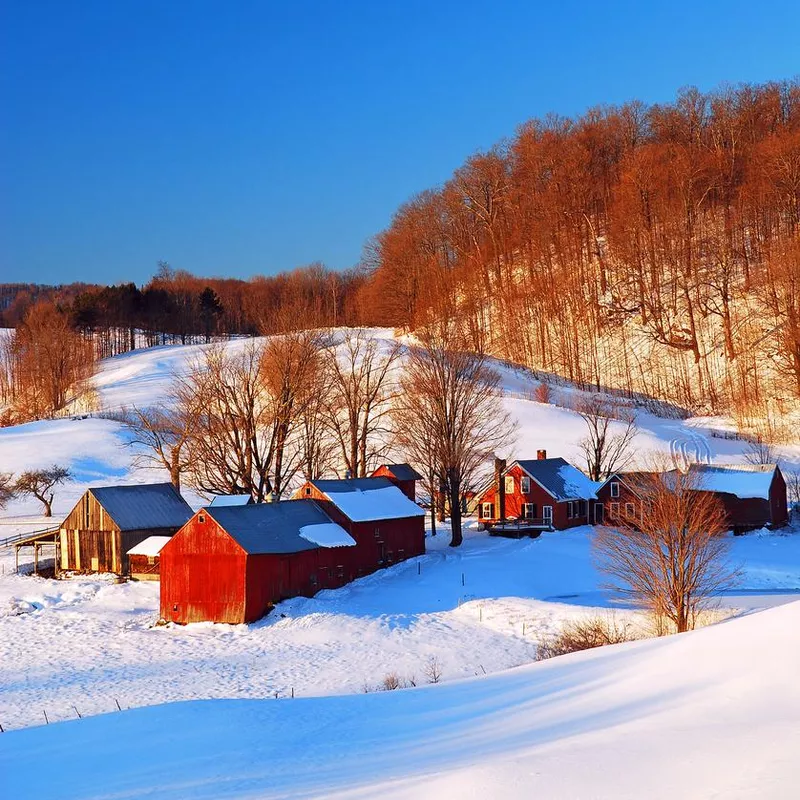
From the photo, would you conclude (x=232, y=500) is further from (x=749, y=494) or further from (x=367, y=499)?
(x=749, y=494)

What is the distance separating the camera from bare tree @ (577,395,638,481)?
52066 mm

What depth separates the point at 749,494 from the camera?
145 feet

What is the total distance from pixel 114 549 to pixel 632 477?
24.7 metres

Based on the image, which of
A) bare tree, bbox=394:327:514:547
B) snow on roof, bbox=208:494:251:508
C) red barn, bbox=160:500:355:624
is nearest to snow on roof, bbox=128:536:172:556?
snow on roof, bbox=208:494:251:508

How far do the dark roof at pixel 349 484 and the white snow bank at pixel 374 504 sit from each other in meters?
0.17

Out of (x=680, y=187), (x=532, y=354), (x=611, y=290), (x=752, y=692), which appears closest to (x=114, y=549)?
(x=752, y=692)

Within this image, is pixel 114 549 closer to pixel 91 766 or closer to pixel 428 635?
pixel 428 635

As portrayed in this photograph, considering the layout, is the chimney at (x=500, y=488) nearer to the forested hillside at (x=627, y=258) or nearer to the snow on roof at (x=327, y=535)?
the snow on roof at (x=327, y=535)

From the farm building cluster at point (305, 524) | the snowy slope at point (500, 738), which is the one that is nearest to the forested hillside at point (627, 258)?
the farm building cluster at point (305, 524)

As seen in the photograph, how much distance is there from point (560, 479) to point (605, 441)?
34.0 feet

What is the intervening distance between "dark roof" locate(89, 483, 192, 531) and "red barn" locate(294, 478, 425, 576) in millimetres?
6038

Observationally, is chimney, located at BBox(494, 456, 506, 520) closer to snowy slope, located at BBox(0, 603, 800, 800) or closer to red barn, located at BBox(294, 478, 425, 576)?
red barn, located at BBox(294, 478, 425, 576)

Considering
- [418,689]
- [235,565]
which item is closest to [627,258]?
[235,565]

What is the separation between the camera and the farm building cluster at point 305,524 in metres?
30.0
